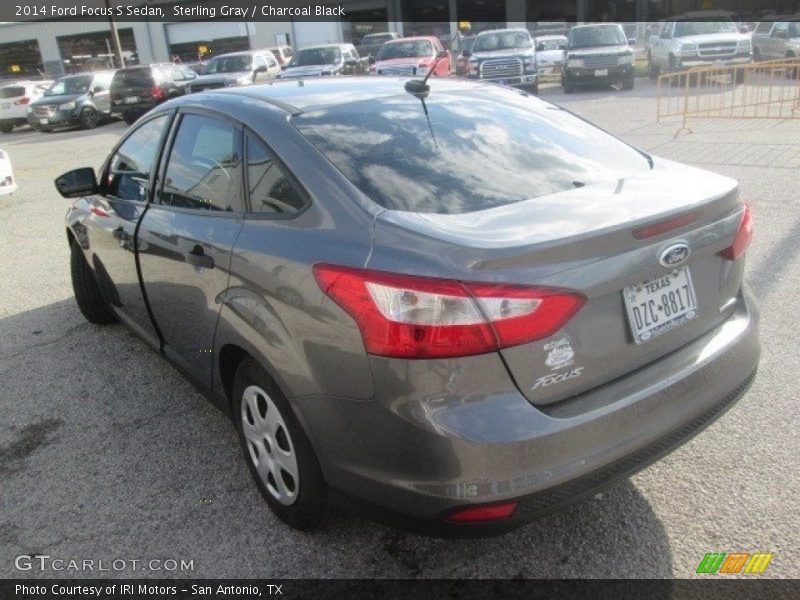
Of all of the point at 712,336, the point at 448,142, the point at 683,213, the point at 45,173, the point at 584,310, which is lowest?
the point at 45,173

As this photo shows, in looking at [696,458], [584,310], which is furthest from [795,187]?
[584,310]

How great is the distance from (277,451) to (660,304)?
A: 1.49 metres

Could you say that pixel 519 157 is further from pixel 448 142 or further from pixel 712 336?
pixel 712 336

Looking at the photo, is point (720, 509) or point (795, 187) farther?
point (795, 187)

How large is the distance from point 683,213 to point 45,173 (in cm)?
1430

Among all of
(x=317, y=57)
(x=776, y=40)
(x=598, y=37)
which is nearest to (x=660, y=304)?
(x=598, y=37)

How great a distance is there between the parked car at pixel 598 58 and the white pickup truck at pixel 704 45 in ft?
4.56

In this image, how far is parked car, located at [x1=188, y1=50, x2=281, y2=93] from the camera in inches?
800

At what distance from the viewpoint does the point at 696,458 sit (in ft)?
9.73

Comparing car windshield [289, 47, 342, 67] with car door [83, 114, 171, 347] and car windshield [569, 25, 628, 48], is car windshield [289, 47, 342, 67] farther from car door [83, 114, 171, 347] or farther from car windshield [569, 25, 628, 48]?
car door [83, 114, 171, 347]

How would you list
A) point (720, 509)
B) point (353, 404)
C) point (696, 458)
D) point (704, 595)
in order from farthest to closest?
point (696, 458), point (720, 509), point (704, 595), point (353, 404)

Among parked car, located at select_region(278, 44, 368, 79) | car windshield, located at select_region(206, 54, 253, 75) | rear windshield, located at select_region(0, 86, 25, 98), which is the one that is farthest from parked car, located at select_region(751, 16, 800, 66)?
rear windshield, located at select_region(0, 86, 25, 98)

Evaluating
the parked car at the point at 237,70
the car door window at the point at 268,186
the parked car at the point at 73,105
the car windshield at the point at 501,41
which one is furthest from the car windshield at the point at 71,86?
the car door window at the point at 268,186

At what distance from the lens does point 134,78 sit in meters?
21.4
